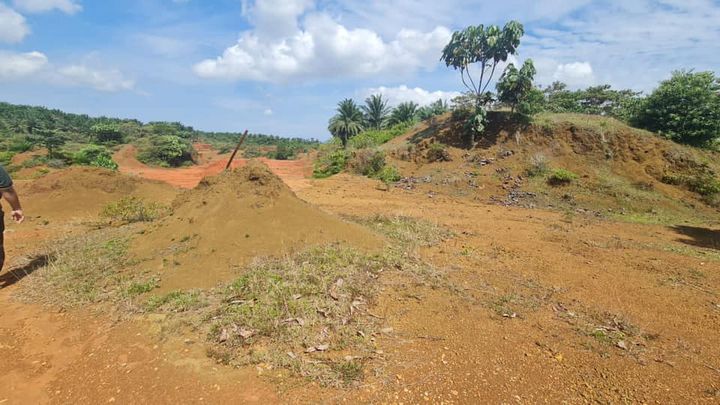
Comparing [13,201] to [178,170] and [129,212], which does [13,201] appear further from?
[178,170]

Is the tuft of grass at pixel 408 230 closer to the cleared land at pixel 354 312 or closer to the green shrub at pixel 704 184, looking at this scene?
the cleared land at pixel 354 312

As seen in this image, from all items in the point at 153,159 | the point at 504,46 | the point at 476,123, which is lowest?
the point at 153,159

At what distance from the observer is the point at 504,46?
1638cm

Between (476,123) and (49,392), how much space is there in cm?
1854

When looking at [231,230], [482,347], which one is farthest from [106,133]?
[482,347]

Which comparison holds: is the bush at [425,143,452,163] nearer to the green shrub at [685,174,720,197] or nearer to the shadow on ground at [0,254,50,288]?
the green shrub at [685,174,720,197]

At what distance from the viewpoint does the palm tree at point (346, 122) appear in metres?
31.9

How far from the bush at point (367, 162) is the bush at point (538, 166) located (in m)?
7.57

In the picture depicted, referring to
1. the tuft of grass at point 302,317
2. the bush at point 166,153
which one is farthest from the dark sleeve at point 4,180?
the bush at point 166,153

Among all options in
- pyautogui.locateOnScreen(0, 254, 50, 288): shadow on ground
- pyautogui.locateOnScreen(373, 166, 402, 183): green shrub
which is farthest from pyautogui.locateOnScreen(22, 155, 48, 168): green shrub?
pyautogui.locateOnScreen(373, 166, 402, 183): green shrub

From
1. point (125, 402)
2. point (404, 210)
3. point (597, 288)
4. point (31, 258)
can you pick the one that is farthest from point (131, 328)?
point (404, 210)

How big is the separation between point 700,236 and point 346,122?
88.1ft

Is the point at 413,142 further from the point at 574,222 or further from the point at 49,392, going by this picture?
the point at 49,392

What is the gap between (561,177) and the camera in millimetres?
14133
